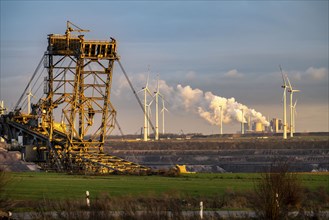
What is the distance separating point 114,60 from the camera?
3182 inches

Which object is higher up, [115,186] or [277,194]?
[277,194]

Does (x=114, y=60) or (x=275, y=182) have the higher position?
(x=114, y=60)

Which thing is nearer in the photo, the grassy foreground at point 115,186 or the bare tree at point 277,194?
the bare tree at point 277,194

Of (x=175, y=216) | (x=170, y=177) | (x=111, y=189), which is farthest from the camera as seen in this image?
(x=170, y=177)

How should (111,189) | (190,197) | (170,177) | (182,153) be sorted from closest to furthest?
(190,197) → (111,189) → (170,177) → (182,153)

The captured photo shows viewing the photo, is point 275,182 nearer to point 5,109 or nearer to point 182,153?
point 5,109

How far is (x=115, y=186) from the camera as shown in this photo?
5662 centimetres

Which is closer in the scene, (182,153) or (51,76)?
(51,76)

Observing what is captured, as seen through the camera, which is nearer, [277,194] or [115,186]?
[277,194]

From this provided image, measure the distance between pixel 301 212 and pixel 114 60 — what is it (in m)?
44.3

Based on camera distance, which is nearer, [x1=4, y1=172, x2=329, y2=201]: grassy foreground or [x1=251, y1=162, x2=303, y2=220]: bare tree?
[x1=251, y1=162, x2=303, y2=220]: bare tree

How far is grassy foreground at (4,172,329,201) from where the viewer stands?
4899cm

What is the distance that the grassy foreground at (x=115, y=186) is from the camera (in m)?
49.0

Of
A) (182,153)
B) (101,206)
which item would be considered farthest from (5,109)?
(182,153)
